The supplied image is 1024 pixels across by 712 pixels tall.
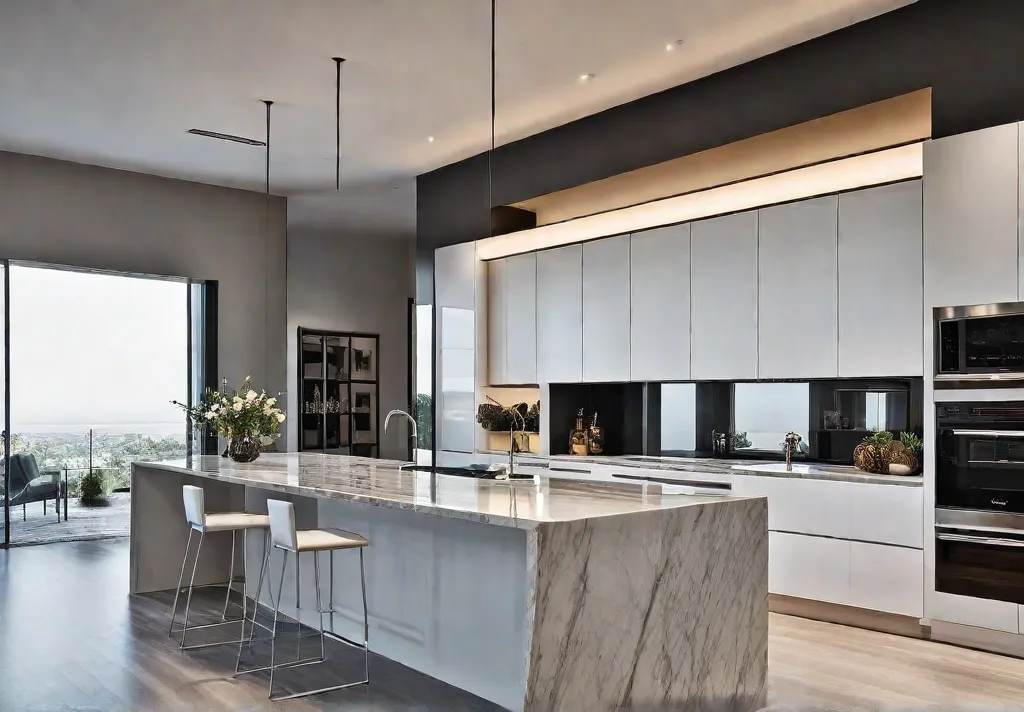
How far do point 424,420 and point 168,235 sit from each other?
9.49ft

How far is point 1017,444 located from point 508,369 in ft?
12.3

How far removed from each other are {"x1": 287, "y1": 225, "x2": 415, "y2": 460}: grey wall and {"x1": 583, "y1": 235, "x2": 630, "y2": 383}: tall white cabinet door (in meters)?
4.70

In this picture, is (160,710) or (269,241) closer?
(160,710)

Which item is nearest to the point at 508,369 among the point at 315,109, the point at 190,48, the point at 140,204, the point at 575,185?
the point at 575,185

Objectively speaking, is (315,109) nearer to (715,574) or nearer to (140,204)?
(140,204)

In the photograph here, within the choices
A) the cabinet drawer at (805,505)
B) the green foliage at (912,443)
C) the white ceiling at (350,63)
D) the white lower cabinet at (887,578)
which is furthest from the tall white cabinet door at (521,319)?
the white lower cabinet at (887,578)

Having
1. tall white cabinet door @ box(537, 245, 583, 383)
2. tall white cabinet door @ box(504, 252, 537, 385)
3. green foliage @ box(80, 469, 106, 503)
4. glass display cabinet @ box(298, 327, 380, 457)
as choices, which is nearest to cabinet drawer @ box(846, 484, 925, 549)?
tall white cabinet door @ box(537, 245, 583, 383)

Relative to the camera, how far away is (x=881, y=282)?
464cm

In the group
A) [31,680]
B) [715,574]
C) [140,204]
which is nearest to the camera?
[715,574]

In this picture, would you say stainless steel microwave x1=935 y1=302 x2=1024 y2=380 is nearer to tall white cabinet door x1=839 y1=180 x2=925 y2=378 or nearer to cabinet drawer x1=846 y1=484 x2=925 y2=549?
tall white cabinet door x1=839 y1=180 x2=925 y2=378

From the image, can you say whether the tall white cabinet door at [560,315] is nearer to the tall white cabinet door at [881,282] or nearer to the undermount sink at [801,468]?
the undermount sink at [801,468]

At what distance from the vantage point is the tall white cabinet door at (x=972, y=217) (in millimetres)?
3918

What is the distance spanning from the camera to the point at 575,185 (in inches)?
242

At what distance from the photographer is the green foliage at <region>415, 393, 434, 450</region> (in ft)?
24.3
